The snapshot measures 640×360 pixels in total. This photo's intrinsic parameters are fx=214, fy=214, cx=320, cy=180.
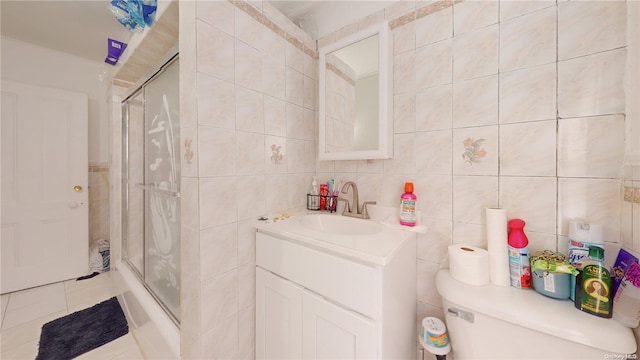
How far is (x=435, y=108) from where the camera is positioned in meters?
1.04

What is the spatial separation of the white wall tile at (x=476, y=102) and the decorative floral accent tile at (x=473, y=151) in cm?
8

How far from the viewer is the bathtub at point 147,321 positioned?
1.06m

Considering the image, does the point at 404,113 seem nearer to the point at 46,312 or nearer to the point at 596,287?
the point at 596,287

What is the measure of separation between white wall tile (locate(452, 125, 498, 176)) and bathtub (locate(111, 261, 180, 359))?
5.14 ft

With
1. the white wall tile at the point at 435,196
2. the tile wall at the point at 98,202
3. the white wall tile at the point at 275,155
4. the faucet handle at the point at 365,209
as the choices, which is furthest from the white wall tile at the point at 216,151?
the tile wall at the point at 98,202

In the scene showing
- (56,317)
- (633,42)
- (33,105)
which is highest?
(33,105)

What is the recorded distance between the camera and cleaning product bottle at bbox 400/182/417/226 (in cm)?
105

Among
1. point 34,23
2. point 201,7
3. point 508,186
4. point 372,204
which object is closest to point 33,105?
point 34,23

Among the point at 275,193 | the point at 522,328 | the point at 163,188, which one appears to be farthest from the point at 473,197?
the point at 163,188

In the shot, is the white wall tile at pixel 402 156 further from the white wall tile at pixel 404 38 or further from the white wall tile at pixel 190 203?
the white wall tile at pixel 190 203

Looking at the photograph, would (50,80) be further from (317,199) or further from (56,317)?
(317,199)

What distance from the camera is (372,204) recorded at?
4.00ft

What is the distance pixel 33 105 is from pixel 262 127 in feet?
8.35

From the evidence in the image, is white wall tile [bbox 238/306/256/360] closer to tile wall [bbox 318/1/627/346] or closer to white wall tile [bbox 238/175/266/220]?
white wall tile [bbox 238/175/266/220]
